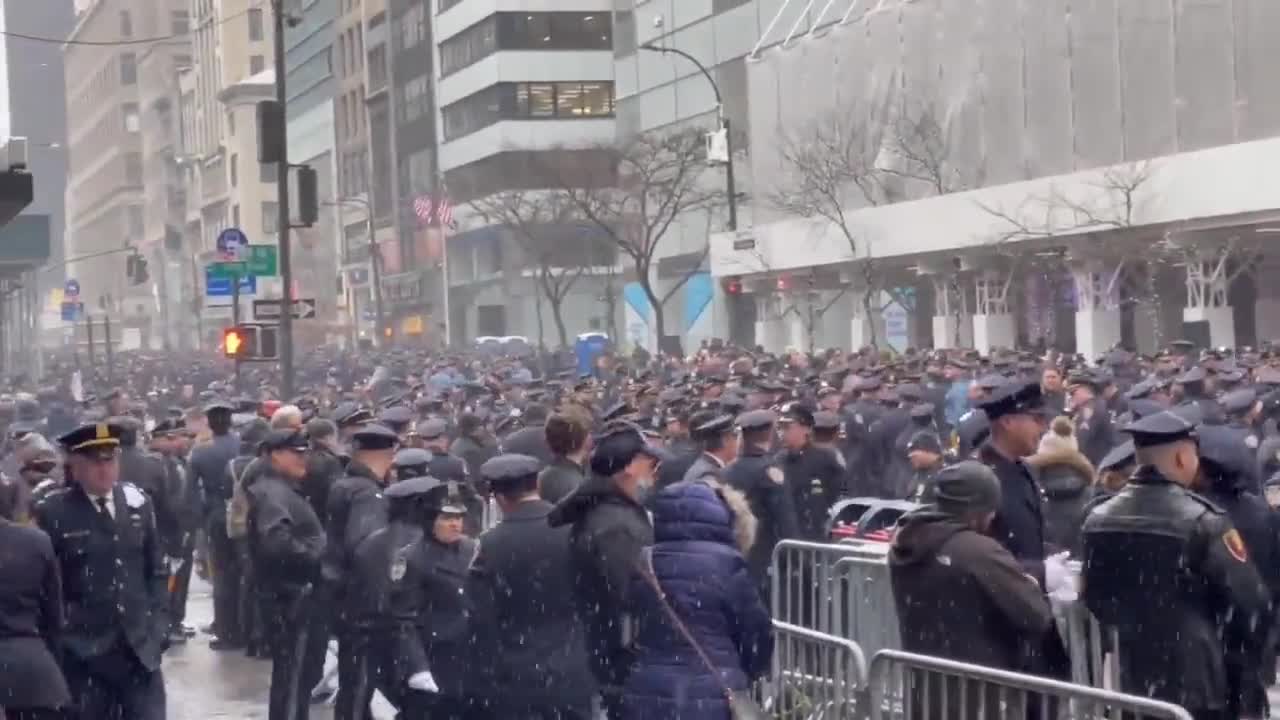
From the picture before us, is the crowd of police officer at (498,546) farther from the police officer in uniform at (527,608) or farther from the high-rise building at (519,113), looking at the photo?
the high-rise building at (519,113)

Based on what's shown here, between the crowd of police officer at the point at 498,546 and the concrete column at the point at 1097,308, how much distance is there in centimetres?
2497

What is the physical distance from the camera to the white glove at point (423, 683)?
9.70 m

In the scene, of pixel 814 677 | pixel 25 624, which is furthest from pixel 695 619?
pixel 25 624

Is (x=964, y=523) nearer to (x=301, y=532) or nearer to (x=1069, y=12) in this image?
(x=301, y=532)

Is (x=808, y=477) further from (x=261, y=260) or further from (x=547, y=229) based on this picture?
(x=547, y=229)

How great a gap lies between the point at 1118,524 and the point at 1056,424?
16.6ft

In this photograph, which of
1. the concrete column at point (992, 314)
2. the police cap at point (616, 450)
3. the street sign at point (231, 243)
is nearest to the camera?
the police cap at point (616, 450)

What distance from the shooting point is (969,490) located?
23.8ft

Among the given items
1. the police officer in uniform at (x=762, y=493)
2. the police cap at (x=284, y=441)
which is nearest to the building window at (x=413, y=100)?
the police officer in uniform at (x=762, y=493)

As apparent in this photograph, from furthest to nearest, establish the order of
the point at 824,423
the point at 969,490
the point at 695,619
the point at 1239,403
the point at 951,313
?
the point at 951,313 < the point at 1239,403 < the point at 824,423 < the point at 695,619 < the point at 969,490

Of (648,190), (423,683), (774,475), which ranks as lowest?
(423,683)

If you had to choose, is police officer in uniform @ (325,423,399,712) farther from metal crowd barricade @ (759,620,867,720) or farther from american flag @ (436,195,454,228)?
american flag @ (436,195,454,228)

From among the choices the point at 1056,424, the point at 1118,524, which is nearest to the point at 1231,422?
the point at 1056,424

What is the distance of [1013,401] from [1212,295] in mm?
31775
